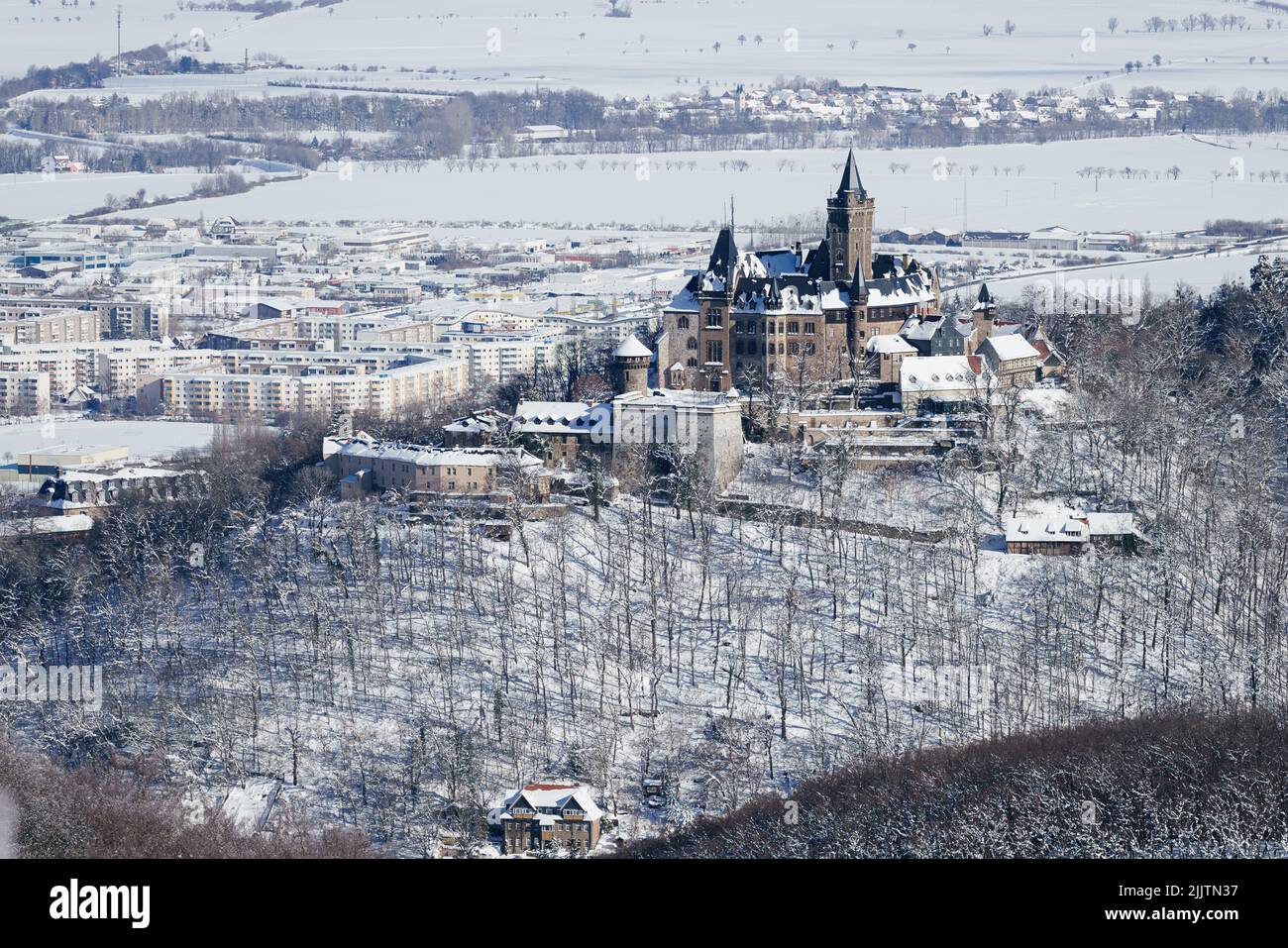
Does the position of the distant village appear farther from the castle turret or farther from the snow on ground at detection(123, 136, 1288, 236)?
the snow on ground at detection(123, 136, 1288, 236)

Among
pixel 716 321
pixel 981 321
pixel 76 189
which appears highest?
pixel 716 321

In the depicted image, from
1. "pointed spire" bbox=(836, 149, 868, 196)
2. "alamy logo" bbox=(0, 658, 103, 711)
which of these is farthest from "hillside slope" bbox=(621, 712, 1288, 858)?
"pointed spire" bbox=(836, 149, 868, 196)

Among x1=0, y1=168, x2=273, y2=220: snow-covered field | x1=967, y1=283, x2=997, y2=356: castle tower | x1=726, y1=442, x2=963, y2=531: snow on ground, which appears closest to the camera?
x1=726, y1=442, x2=963, y2=531: snow on ground

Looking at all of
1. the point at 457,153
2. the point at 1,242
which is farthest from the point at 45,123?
the point at 1,242
